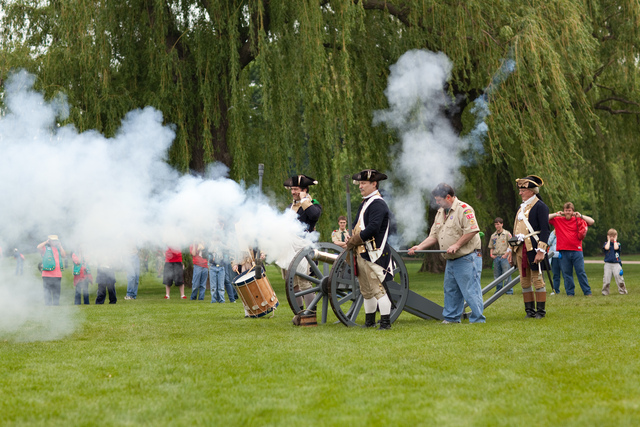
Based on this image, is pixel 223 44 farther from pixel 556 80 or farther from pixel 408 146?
pixel 556 80

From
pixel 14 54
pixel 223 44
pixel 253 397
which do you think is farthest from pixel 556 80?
pixel 253 397

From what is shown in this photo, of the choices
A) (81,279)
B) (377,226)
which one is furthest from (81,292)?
(377,226)

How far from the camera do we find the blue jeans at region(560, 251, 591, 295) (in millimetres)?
14398

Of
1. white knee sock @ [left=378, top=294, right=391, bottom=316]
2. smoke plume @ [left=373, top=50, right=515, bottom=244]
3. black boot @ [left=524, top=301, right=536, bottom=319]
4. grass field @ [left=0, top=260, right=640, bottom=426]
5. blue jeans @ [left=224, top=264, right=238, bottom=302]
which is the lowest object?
grass field @ [left=0, top=260, right=640, bottom=426]

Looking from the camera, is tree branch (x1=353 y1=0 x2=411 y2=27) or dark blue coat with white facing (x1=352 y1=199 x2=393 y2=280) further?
tree branch (x1=353 y1=0 x2=411 y2=27)

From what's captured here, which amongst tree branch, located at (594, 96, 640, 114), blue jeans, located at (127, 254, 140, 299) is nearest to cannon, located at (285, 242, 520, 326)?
blue jeans, located at (127, 254, 140, 299)

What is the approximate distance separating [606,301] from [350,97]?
6.23 m

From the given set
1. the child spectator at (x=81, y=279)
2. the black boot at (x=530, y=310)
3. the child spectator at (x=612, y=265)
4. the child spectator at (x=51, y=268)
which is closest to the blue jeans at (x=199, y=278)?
the child spectator at (x=81, y=279)

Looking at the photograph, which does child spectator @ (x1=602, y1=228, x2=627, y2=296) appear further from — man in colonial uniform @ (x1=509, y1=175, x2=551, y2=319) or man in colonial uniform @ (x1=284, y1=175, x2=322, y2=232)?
man in colonial uniform @ (x1=284, y1=175, x2=322, y2=232)

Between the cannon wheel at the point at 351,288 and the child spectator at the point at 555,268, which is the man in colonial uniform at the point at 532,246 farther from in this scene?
the child spectator at the point at 555,268

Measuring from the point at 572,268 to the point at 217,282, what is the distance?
6.93 meters

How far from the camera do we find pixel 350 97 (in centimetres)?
1531

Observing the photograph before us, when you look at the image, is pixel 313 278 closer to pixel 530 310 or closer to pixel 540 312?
pixel 530 310

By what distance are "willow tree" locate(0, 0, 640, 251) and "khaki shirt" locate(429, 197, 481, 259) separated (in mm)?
5980
